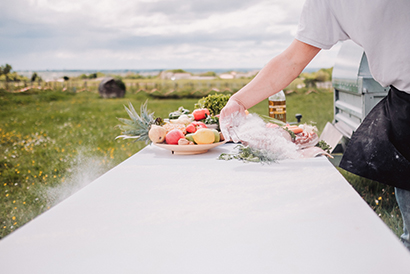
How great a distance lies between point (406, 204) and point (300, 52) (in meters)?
0.71

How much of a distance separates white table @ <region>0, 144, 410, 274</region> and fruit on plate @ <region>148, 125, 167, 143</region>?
1.89ft

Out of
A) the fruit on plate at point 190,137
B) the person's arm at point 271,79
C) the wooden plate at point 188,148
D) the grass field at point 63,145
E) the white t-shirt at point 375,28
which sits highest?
the white t-shirt at point 375,28

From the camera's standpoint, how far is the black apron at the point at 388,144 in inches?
47.4

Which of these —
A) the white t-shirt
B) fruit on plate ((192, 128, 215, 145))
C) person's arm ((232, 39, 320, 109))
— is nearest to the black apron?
the white t-shirt

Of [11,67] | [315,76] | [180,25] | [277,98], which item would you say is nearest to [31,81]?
[11,67]

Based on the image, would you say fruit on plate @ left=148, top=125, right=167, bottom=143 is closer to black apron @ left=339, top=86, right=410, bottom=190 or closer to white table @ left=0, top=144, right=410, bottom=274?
white table @ left=0, top=144, right=410, bottom=274

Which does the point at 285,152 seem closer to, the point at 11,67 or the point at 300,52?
the point at 300,52

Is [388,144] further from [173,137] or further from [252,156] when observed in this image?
[173,137]

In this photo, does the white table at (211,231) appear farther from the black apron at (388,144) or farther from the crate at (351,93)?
the crate at (351,93)

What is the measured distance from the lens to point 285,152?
1649 millimetres

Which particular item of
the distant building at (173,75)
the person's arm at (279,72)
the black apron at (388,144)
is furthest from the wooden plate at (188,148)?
the distant building at (173,75)

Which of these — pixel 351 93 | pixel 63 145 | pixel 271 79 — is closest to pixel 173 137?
pixel 271 79

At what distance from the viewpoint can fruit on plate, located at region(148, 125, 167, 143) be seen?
6.25 ft

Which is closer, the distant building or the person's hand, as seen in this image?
the person's hand
